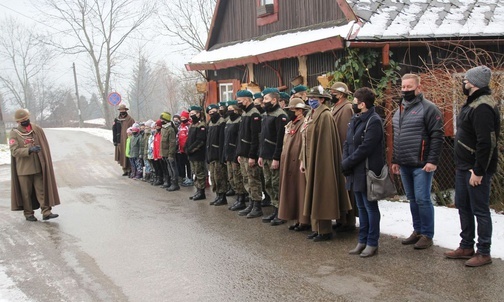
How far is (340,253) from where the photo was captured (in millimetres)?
5973

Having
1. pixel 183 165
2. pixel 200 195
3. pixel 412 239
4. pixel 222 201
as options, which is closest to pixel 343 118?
pixel 412 239

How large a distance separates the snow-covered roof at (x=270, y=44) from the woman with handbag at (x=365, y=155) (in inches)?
161

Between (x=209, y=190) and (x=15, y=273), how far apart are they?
18.8 feet

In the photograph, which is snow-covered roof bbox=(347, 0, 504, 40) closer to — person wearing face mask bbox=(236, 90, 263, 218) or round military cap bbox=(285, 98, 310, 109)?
person wearing face mask bbox=(236, 90, 263, 218)

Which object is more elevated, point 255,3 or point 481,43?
point 255,3

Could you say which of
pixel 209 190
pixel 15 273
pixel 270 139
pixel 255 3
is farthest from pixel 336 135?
pixel 255 3

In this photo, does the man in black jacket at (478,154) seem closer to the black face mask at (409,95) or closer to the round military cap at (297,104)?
the black face mask at (409,95)

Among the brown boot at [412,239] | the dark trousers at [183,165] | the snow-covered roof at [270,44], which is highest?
the snow-covered roof at [270,44]

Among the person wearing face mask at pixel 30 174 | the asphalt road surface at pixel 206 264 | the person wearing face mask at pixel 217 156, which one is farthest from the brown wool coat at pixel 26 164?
the person wearing face mask at pixel 217 156

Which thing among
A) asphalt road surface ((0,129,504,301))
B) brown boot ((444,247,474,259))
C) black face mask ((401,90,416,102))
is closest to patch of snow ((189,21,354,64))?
black face mask ((401,90,416,102))

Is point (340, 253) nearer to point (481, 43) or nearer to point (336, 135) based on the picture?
point (336, 135)

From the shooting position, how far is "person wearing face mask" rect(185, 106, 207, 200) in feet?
33.4

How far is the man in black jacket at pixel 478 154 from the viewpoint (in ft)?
16.3

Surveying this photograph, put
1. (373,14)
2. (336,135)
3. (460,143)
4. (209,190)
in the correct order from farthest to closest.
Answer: (209,190) < (373,14) < (336,135) < (460,143)
